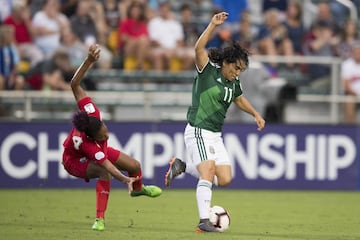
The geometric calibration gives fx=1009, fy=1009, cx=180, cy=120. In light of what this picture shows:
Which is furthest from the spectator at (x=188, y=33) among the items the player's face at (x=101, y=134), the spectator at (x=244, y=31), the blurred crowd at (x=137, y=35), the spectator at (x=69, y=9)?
the player's face at (x=101, y=134)

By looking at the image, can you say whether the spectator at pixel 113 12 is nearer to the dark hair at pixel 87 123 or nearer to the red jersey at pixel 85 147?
the red jersey at pixel 85 147

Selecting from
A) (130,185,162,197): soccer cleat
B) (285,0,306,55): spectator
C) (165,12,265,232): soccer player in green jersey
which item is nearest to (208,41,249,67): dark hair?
(165,12,265,232): soccer player in green jersey

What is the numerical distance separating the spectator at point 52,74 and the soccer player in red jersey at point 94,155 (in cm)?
694

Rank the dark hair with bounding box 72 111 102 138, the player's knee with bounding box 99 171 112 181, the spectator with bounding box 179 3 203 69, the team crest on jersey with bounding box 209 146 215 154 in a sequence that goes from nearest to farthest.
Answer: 1. the dark hair with bounding box 72 111 102 138
2. the player's knee with bounding box 99 171 112 181
3. the team crest on jersey with bounding box 209 146 215 154
4. the spectator with bounding box 179 3 203 69

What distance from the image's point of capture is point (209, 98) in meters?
12.0

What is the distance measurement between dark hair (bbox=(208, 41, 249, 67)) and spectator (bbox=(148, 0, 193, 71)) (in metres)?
8.51

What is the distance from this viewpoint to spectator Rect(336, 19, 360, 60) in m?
21.2

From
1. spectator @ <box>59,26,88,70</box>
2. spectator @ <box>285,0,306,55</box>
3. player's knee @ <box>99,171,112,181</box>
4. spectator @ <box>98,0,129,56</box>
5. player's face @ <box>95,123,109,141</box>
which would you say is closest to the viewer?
player's face @ <box>95,123,109,141</box>

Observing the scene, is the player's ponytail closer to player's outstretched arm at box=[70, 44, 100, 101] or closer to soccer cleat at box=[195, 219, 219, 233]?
player's outstretched arm at box=[70, 44, 100, 101]

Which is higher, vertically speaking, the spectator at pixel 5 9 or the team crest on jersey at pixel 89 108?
the spectator at pixel 5 9

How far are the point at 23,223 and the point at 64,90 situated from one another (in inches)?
284

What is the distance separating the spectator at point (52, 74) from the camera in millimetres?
19172

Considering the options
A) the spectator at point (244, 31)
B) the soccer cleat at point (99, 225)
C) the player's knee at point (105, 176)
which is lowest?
the soccer cleat at point (99, 225)

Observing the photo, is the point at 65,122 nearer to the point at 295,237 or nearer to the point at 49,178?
the point at 49,178
